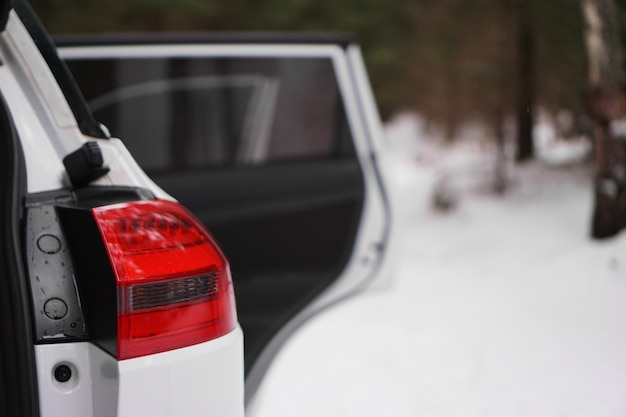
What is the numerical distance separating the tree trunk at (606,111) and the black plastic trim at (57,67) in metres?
6.33

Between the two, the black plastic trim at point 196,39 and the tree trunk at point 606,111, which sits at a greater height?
the black plastic trim at point 196,39

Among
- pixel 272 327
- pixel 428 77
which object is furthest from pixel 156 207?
pixel 428 77

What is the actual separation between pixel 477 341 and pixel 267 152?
6.06 ft

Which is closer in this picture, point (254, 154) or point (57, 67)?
point (57, 67)

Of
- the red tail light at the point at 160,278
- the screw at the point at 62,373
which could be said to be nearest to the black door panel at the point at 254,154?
the red tail light at the point at 160,278

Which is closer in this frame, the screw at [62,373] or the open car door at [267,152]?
the screw at [62,373]

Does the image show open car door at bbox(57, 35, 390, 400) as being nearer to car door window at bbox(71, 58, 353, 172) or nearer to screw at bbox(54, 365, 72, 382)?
car door window at bbox(71, 58, 353, 172)

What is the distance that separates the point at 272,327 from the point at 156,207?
139cm

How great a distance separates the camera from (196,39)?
10.4 feet

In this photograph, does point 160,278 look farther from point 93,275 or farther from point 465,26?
point 465,26

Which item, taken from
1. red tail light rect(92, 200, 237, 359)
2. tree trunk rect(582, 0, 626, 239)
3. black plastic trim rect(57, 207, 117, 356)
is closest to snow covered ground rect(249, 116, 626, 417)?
tree trunk rect(582, 0, 626, 239)

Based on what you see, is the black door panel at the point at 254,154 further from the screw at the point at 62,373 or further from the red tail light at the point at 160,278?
the screw at the point at 62,373

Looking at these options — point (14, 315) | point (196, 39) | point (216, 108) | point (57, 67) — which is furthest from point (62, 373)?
point (216, 108)

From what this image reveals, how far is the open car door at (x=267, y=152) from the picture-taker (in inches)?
121
